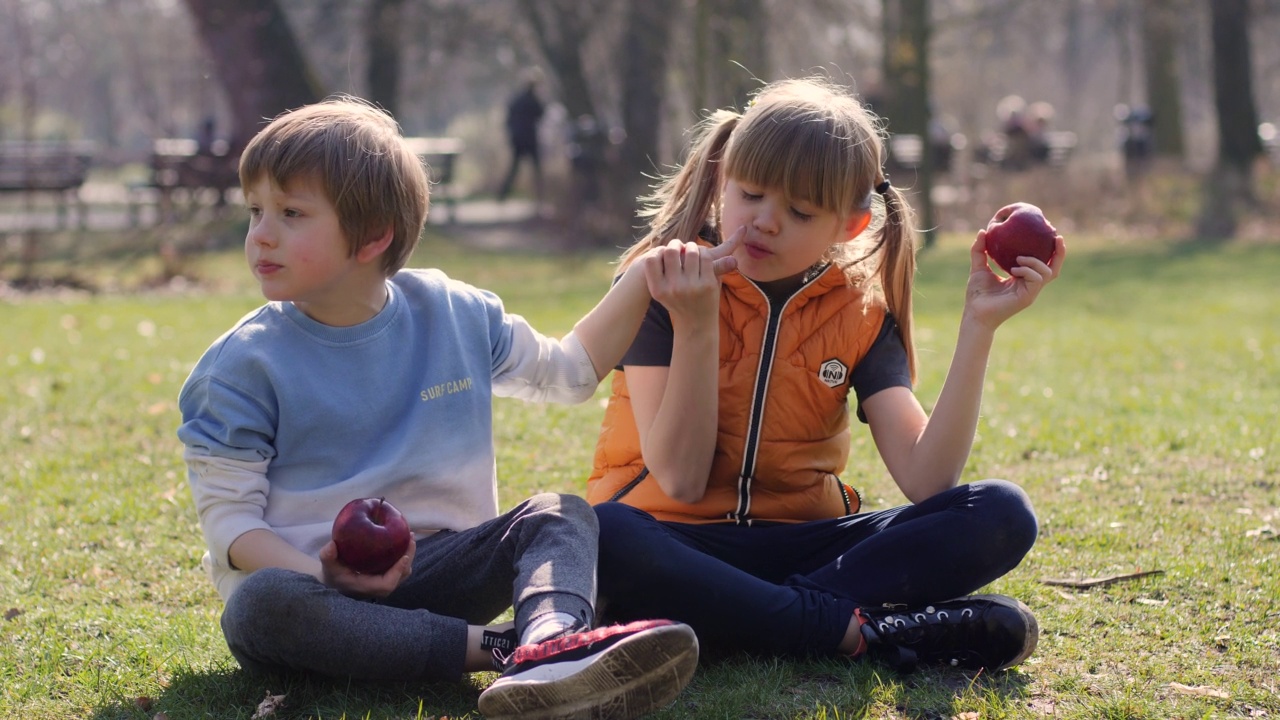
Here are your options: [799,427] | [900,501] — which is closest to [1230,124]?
[900,501]

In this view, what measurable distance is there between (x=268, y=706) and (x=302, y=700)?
0.22ft

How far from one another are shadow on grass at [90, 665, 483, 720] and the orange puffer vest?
68cm

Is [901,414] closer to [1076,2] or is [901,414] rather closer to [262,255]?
[262,255]

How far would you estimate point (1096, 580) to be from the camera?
343 cm

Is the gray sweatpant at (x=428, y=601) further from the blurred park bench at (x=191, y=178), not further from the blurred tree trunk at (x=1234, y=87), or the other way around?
the blurred tree trunk at (x=1234, y=87)

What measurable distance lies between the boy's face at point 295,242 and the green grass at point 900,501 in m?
0.78

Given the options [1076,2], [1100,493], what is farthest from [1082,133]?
[1100,493]

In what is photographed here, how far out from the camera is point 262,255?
2641mm

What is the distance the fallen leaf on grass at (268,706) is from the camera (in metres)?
2.57

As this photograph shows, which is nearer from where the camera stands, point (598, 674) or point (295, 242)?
point (598, 674)

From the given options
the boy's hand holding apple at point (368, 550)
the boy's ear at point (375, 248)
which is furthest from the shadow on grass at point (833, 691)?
the boy's ear at point (375, 248)

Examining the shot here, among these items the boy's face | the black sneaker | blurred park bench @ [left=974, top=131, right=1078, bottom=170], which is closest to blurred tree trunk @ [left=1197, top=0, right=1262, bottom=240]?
blurred park bench @ [left=974, top=131, right=1078, bottom=170]

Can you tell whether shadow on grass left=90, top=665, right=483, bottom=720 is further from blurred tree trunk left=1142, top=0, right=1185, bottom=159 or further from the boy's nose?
blurred tree trunk left=1142, top=0, right=1185, bottom=159

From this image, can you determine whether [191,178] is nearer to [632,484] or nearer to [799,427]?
[632,484]
